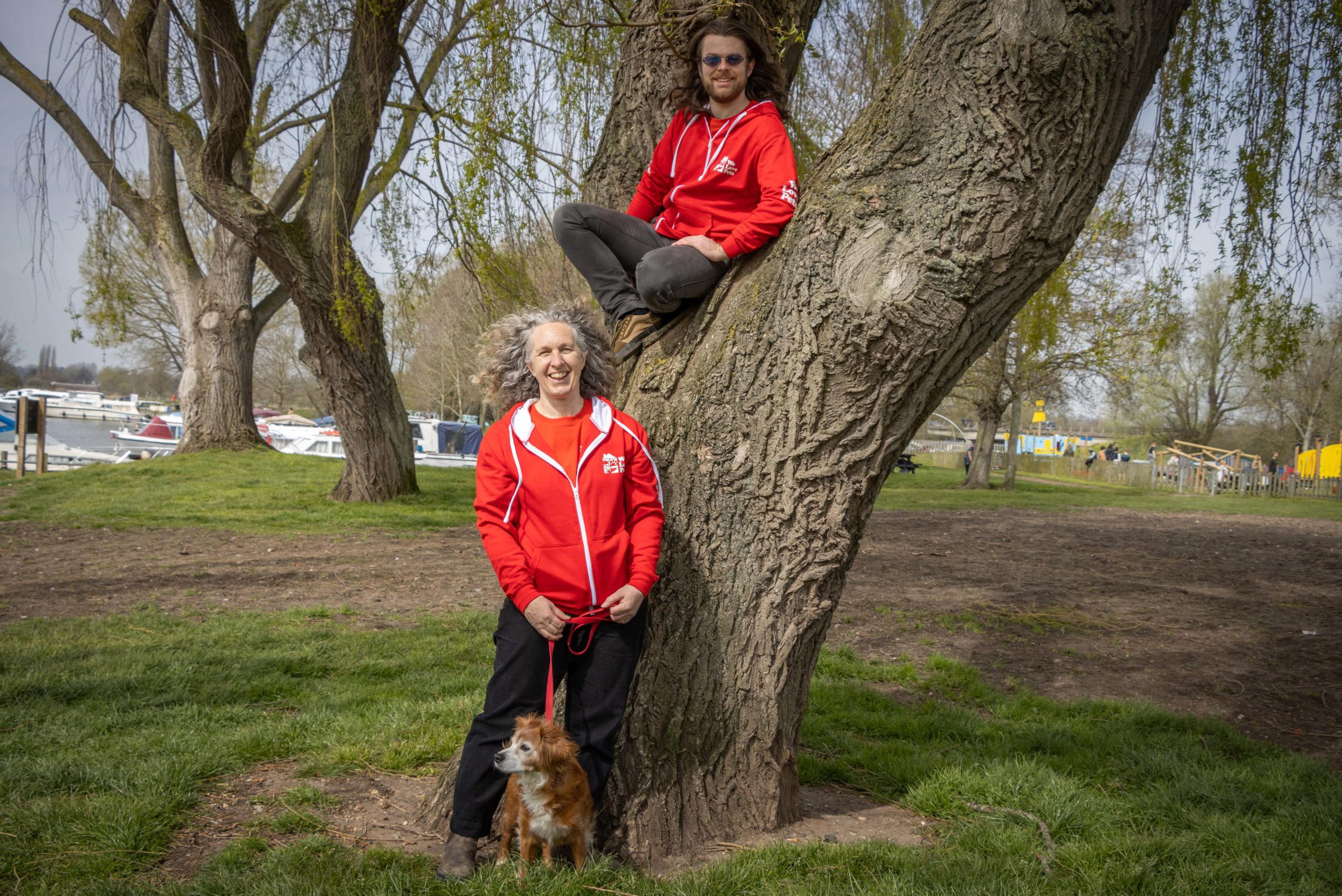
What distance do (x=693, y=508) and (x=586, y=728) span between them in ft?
2.70

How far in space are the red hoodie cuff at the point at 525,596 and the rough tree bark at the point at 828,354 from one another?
1.85 feet

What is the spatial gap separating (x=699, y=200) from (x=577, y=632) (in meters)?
1.62

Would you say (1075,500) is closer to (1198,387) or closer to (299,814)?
(299,814)

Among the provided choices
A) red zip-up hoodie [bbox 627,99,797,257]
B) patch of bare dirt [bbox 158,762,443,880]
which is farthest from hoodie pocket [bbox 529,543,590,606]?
red zip-up hoodie [bbox 627,99,797,257]

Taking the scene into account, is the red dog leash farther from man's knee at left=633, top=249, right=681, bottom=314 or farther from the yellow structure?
the yellow structure

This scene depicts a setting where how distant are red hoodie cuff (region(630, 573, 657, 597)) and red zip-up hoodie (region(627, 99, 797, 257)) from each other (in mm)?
1140

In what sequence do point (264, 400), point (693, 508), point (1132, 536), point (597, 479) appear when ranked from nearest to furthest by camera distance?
point (597, 479), point (693, 508), point (1132, 536), point (264, 400)

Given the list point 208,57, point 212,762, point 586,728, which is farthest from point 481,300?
point 586,728

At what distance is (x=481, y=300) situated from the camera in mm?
8914

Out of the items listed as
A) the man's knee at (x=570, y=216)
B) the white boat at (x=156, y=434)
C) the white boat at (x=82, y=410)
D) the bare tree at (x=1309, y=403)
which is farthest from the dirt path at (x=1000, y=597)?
the white boat at (x=82, y=410)

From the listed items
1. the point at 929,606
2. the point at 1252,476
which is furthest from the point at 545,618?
the point at 1252,476

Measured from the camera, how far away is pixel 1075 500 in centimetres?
2062

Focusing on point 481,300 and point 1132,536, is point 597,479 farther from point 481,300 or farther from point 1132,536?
point 1132,536

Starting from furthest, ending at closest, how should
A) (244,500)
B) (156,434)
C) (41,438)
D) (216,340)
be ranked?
(156,434) → (41,438) → (216,340) → (244,500)
